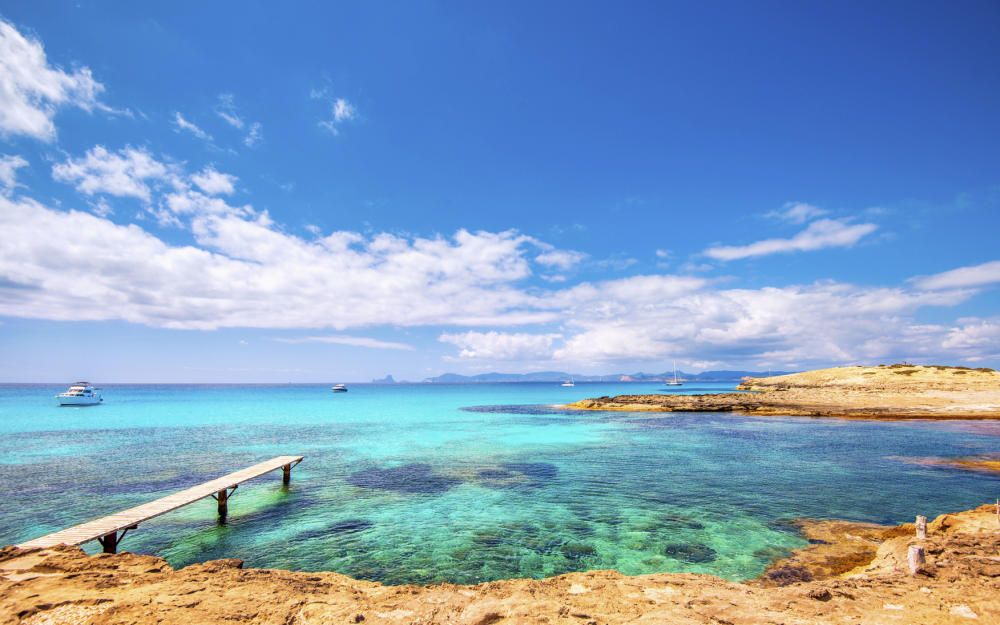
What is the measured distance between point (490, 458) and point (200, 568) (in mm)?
22661

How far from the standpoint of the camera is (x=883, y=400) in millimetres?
69375

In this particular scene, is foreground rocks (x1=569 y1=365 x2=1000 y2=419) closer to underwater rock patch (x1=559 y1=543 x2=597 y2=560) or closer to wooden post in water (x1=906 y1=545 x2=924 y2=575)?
wooden post in water (x1=906 y1=545 x2=924 y2=575)

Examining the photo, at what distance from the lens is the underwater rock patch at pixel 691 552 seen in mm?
13779

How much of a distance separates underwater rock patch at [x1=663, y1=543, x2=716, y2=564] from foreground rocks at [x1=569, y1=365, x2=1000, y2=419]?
57512mm

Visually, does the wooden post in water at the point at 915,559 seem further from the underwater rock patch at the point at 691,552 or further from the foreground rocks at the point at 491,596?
the underwater rock patch at the point at 691,552

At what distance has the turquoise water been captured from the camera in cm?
1452

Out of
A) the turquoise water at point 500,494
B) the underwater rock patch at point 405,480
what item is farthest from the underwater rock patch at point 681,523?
the underwater rock patch at point 405,480

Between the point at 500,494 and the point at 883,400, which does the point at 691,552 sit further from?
the point at 883,400

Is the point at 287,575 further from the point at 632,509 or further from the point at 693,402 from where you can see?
the point at 693,402

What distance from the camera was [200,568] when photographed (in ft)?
38.4

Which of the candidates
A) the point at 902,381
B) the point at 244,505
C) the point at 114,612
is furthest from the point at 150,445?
the point at 902,381

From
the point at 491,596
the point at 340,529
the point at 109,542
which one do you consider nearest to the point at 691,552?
the point at 491,596

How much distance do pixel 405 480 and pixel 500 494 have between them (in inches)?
260

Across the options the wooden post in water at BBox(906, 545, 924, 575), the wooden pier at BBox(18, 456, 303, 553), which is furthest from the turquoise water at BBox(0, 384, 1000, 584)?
the wooden post in water at BBox(906, 545, 924, 575)
